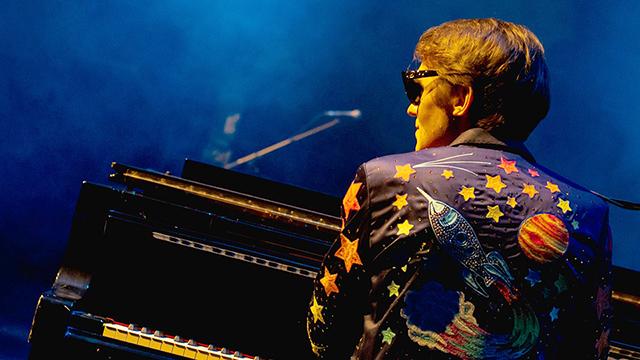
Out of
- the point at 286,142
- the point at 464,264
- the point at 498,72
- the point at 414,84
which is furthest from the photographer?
the point at 286,142

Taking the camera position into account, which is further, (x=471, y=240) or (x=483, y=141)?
(x=483, y=141)

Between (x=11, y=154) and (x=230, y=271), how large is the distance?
4230mm

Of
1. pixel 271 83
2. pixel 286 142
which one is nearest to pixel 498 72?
pixel 286 142

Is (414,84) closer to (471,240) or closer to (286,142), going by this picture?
(471,240)

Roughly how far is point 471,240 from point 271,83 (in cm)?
514

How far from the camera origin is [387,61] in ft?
20.2

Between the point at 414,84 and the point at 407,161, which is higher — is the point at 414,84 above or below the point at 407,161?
above

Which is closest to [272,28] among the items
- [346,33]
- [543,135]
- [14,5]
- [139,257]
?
[346,33]

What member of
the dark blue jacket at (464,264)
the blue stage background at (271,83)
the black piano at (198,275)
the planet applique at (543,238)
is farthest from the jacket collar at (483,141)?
the blue stage background at (271,83)

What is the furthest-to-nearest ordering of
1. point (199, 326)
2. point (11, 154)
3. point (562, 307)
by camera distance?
point (11, 154) → point (199, 326) → point (562, 307)

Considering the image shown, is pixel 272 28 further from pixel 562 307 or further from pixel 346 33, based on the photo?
pixel 562 307

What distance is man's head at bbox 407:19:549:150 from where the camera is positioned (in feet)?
4.35

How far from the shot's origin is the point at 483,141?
1.32 meters

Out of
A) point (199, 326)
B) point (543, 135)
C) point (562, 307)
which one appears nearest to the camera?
point (562, 307)
